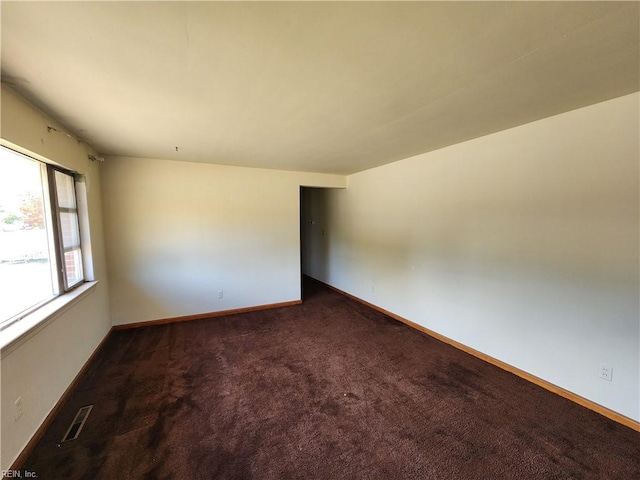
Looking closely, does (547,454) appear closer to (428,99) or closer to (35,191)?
(428,99)

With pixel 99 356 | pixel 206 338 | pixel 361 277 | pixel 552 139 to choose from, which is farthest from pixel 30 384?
pixel 552 139

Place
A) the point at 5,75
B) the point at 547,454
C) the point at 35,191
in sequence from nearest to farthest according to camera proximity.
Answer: the point at 5,75
the point at 547,454
the point at 35,191

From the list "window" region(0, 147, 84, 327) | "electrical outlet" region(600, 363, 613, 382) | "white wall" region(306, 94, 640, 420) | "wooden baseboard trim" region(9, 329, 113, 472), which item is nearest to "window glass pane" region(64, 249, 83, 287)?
"window" region(0, 147, 84, 327)

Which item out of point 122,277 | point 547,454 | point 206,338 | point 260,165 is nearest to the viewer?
point 547,454

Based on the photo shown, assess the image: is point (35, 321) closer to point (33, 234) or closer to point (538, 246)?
point (33, 234)

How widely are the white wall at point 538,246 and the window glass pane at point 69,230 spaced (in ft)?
12.5

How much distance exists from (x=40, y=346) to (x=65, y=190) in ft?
4.96

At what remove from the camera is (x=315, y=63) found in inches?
55.1

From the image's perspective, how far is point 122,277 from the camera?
3482mm

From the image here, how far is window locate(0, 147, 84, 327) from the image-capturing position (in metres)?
1.70

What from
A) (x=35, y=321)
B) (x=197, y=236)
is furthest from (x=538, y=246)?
(x=197, y=236)

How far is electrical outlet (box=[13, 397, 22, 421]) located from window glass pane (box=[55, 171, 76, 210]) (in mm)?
1613

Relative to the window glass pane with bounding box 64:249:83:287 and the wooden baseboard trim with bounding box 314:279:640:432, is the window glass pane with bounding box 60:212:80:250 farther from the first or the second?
the wooden baseboard trim with bounding box 314:279:640:432

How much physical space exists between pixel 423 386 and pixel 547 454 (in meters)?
0.86
